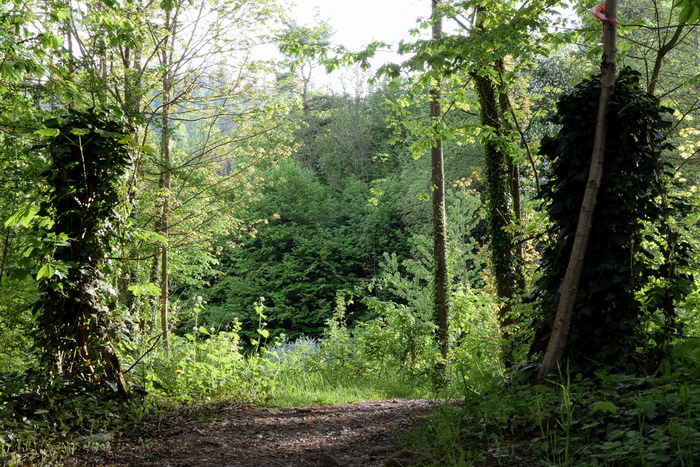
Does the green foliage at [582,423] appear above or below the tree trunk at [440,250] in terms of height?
below

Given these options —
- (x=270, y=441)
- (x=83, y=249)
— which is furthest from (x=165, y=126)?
(x=270, y=441)

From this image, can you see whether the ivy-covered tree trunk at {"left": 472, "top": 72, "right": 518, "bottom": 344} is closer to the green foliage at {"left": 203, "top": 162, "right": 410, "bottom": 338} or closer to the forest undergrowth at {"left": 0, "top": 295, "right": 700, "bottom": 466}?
the forest undergrowth at {"left": 0, "top": 295, "right": 700, "bottom": 466}

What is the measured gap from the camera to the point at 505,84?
6121 mm

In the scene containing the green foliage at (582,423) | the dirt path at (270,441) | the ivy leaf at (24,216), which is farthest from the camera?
the dirt path at (270,441)

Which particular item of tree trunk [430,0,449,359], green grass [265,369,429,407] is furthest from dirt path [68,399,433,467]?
tree trunk [430,0,449,359]

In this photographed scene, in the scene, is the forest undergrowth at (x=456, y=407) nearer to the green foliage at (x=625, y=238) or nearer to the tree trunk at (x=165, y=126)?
the green foliage at (x=625, y=238)

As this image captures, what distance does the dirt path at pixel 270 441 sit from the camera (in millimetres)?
3031

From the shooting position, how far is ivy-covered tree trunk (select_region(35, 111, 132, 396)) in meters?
3.81

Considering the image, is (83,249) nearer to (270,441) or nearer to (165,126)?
(270,441)

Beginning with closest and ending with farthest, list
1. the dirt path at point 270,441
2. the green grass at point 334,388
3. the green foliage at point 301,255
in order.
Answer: the dirt path at point 270,441
the green grass at point 334,388
the green foliage at point 301,255

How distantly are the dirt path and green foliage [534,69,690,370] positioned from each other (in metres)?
1.46

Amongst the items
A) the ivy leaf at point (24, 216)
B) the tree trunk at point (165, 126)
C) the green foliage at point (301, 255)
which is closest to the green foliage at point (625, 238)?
the ivy leaf at point (24, 216)

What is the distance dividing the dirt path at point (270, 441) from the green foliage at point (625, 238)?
57.3 inches

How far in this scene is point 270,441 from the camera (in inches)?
139
